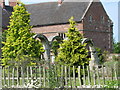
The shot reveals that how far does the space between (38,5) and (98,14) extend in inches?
327

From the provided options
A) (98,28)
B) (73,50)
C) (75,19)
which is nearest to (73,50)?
(73,50)

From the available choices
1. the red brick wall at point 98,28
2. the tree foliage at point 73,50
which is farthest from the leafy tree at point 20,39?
the red brick wall at point 98,28

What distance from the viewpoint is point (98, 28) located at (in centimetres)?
4238

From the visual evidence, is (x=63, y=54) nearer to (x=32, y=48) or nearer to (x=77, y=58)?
(x=77, y=58)

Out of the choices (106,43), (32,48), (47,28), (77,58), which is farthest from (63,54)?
(106,43)

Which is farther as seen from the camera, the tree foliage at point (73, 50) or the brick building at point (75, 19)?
the brick building at point (75, 19)

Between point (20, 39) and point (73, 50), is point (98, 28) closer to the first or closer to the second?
point (20, 39)

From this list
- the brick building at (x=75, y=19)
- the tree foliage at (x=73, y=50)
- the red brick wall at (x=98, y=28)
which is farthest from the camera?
the red brick wall at (x=98, y=28)

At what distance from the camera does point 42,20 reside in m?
42.2

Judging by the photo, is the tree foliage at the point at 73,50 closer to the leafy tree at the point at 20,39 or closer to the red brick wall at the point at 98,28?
the leafy tree at the point at 20,39

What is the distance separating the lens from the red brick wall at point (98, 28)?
1603 inches

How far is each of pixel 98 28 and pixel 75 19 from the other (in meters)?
4.02

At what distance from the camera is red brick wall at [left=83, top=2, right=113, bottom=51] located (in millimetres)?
40719

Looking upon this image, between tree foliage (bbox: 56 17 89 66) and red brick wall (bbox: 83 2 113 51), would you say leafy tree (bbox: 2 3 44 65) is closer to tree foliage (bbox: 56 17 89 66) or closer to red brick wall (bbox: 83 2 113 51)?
tree foliage (bbox: 56 17 89 66)
